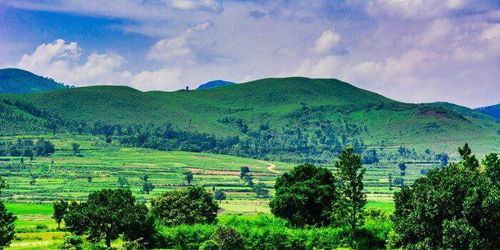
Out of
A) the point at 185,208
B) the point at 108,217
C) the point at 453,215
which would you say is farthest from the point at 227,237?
the point at 453,215

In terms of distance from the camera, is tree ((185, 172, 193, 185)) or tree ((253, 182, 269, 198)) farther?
tree ((185, 172, 193, 185))

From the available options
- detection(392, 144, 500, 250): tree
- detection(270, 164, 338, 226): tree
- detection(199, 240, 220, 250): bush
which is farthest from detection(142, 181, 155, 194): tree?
A: detection(392, 144, 500, 250): tree

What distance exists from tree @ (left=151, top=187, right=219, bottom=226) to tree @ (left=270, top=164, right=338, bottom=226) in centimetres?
972

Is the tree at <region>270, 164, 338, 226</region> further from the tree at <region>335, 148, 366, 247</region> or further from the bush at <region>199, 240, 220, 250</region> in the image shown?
the bush at <region>199, 240, 220, 250</region>

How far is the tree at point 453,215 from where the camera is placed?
42.1m

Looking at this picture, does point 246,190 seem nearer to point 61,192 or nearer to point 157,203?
point 61,192

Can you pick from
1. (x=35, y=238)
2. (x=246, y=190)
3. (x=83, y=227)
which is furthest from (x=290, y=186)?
(x=246, y=190)

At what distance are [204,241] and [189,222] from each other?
18.1m

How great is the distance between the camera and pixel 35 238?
Result: 74562 mm

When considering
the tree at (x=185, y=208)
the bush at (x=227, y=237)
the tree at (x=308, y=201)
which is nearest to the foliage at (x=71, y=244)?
the bush at (x=227, y=237)

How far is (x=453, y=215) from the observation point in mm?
Result: 43594

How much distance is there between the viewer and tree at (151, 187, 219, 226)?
79250 mm

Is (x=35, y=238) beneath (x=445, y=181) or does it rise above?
beneath

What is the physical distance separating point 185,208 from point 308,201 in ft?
57.6
